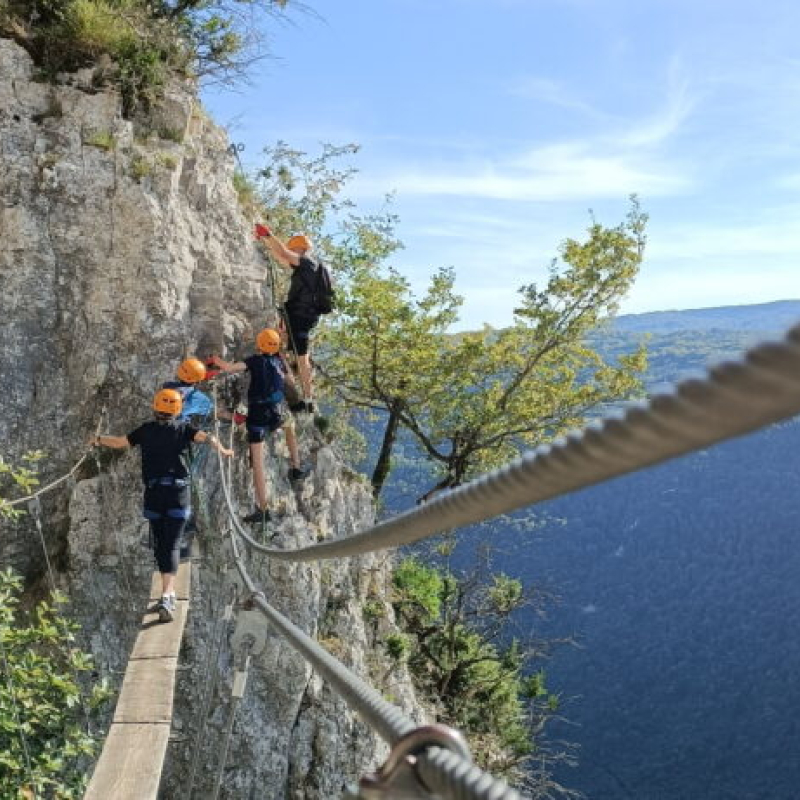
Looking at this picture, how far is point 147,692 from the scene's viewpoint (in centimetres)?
599

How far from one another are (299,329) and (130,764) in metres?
6.79

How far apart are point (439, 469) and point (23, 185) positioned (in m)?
13.4

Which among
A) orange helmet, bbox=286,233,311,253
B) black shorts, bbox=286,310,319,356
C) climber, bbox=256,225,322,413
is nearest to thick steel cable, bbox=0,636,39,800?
climber, bbox=256,225,322,413

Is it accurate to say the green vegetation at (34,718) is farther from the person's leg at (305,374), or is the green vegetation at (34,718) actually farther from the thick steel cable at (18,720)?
the person's leg at (305,374)

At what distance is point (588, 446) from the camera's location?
3.17 feet

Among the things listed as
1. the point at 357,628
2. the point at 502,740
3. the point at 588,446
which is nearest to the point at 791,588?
the point at 502,740

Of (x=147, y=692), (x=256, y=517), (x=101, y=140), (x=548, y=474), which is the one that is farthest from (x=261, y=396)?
(x=548, y=474)

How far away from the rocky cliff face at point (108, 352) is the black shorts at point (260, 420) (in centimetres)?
86

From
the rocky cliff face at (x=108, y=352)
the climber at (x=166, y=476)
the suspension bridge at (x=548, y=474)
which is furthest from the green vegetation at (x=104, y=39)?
the suspension bridge at (x=548, y=474)

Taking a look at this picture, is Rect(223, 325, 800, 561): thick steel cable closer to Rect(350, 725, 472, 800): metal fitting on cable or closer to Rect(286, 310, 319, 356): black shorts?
Rect(350, 725, 472, 800): metal fitting on cable

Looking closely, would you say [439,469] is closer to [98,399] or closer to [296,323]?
[296,323]

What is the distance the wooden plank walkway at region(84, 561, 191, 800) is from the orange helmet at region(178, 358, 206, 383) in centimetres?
249

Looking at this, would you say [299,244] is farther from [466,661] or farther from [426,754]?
[466,661]

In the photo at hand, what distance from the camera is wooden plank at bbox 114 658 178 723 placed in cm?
569
